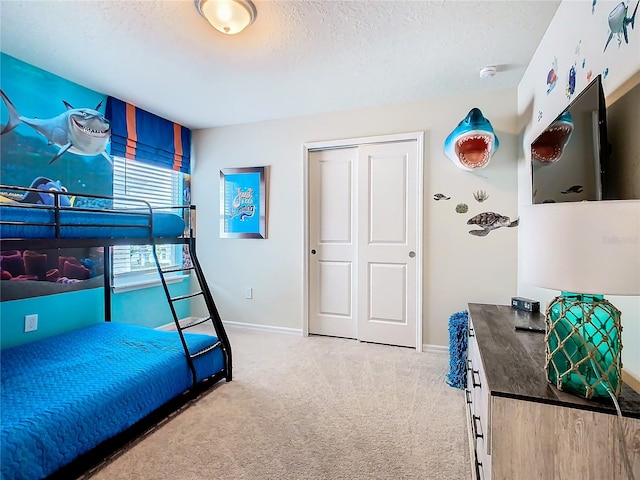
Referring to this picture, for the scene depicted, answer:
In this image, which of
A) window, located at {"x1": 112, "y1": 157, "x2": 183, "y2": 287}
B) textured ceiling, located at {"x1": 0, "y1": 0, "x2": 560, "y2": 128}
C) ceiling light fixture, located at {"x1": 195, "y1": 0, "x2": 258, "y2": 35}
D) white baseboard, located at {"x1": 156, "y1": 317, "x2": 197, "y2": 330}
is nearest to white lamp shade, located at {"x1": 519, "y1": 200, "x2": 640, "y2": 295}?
textured ceiling, located at {"x1": 0, "y1": 0, "x2": 560, "y2": 128}

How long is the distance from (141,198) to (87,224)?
1610 millimetres

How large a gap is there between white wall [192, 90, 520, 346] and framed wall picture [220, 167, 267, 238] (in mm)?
89

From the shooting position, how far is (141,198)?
11.3 feet

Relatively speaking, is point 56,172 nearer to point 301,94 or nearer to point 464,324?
point 301,94


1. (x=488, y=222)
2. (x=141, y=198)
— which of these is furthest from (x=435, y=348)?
(x=141, y=198)

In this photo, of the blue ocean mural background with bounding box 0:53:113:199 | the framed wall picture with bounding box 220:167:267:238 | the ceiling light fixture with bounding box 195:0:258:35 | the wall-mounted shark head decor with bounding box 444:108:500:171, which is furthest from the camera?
the framed wall picture with bounding box 220:167:267:238

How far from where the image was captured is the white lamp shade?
2.52 feet

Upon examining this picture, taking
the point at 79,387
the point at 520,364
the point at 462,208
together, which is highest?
the point at 462,208

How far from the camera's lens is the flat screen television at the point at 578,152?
3.89 ft

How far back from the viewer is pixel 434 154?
3.09 meters

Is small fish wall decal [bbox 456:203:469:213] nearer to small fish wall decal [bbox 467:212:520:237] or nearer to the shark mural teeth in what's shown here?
small fish wall decal [bbox 467:212:520:237]

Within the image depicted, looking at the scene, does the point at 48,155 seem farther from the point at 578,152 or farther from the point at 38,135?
the point at 578,152

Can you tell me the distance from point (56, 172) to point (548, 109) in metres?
3.58

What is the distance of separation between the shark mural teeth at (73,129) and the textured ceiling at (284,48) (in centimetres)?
28
